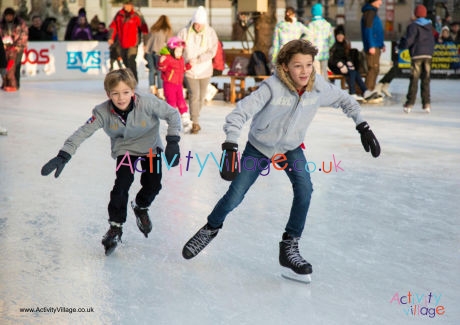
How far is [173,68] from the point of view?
9.16 m

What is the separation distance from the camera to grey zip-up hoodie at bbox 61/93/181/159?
4125 millimetres

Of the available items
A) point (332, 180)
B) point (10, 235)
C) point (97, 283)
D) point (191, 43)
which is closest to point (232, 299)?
point (97, 283)

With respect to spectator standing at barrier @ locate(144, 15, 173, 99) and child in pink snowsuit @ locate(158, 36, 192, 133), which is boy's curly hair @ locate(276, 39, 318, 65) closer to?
child in pink snowsuit @ locate(158, 36, 192, 133)

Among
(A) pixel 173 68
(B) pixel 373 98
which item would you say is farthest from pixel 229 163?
(B) pixel 373 98

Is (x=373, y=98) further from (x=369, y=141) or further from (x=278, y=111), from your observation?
(x=278, y=111)

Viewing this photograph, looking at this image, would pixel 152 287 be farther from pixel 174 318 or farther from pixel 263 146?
pixel 263 146

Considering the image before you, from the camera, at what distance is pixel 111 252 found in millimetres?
4340

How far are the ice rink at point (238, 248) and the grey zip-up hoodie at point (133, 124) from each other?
0.58m

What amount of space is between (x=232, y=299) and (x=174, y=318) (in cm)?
35

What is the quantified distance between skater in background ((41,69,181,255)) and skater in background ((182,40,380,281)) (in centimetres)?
42

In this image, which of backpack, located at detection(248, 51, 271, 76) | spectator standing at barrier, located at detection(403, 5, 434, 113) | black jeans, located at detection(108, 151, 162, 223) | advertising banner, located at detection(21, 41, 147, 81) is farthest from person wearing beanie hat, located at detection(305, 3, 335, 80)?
black jeans, located at detection(108, 151, 162, 223)

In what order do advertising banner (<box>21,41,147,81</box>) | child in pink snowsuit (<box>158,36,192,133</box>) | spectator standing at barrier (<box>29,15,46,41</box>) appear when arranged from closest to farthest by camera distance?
child in pink snowsuit (<box>158,36,192,133</box>) → advertising banner (<box>21,41,147,81</box>) → spectator standing at barrier (<box>29,15,46,41</box>)

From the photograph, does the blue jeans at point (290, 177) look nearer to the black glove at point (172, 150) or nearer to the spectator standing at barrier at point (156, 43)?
the black glove at point (172, 150)

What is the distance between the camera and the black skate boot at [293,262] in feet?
12.6
